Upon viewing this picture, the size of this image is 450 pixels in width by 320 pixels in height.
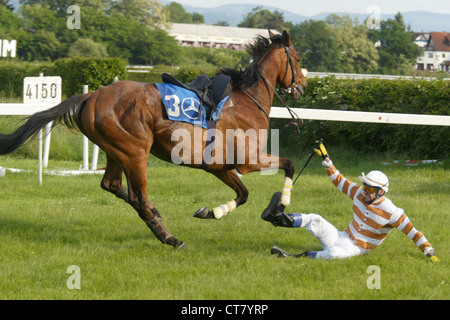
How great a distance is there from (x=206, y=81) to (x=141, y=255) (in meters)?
1.89

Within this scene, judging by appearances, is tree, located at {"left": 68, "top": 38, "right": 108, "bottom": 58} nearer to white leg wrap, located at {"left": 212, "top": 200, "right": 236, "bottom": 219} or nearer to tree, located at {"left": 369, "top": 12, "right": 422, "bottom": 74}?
tree, located at {"left": 369, "top": 12, "right": 422, "bottom": 74}

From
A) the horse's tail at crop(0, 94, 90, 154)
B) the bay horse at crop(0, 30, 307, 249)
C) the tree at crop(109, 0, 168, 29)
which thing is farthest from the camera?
the tree at crop(109, 0, 168, 29)

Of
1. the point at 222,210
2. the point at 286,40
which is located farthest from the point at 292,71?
the point at 222,210

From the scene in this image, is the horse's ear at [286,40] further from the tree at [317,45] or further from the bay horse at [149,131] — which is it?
the tree at [317,45]

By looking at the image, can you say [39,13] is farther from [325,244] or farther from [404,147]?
[325,244]

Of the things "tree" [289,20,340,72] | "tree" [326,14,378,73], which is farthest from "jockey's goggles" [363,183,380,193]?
"tree" [326,14,378,73]

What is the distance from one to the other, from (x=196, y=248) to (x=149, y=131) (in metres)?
1.27

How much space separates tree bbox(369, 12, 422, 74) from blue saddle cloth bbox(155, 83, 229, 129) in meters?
65.3

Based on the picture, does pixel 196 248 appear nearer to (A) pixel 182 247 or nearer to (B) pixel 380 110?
(A) pixel 182 247

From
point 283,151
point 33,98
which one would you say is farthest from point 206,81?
point 283,151

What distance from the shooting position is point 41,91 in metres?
9.77

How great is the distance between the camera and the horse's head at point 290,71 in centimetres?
701

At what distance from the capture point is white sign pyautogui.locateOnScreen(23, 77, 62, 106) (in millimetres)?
9625
